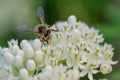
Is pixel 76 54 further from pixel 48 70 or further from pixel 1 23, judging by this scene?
pixel 1 23

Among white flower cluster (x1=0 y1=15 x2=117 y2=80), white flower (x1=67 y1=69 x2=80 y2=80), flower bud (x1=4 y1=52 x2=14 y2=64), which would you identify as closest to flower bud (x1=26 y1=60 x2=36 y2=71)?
white flower cluster (x1=0 y1=15 x2=117 y2=80)

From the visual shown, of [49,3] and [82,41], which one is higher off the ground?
[49,3]

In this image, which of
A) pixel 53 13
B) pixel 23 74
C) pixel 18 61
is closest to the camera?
pixel 23 74

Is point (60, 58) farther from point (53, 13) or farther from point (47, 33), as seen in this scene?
point (53, 13)

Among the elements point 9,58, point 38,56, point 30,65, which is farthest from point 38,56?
point 9,58

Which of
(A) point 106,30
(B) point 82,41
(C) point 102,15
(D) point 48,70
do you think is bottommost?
(D) point 48,70

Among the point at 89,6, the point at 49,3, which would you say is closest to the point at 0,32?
the point at 49,3
